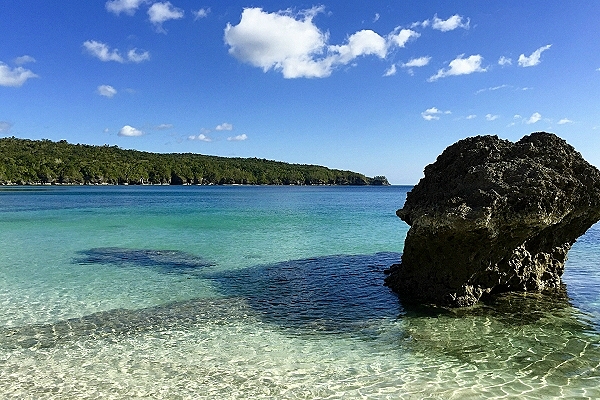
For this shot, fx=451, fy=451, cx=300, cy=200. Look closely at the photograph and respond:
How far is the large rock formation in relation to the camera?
34.7ft

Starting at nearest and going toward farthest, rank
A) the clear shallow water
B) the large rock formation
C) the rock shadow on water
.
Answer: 1. the clear shallow water
2. the rock shadow on water
3. the large rock formation

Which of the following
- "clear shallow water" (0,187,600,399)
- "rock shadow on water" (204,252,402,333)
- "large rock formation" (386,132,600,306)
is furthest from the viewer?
"large rock formation" (386,132,600,306)

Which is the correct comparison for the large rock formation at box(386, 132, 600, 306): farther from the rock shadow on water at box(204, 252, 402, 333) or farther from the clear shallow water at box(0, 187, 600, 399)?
the rock shadow on water at box(204, 252, 402, 333)

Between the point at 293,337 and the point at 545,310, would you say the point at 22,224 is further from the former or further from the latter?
the point at 545,310

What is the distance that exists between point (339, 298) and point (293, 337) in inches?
122

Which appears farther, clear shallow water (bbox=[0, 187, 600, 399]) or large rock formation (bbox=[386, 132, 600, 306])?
large rock formation (bbox=[386, 132, 600, 306])

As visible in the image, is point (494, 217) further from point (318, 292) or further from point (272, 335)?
point (272, 335)

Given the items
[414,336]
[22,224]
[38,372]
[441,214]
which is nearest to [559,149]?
[441,214]

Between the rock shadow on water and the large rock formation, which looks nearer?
the rock shadow on water

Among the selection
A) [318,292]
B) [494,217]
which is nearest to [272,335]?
[318,292]

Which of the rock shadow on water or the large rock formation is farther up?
the large rock formation

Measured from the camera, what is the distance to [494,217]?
Result: 1041cm

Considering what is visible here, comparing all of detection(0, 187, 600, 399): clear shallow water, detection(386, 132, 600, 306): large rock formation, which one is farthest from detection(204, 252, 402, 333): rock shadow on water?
detection(386, 132, 600, 306): large rock formation

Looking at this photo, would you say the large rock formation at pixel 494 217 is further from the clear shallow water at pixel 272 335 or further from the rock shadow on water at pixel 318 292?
the rock shadow on water at pixel 318 292
